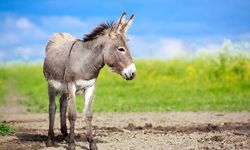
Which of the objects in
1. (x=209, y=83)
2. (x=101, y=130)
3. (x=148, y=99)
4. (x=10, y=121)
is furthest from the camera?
(x=209, y=83)

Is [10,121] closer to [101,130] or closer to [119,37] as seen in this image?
[101,130]

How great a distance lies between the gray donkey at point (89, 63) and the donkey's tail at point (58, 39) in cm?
53

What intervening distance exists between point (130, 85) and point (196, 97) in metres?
6.74

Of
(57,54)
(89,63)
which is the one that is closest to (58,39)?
(57,54)

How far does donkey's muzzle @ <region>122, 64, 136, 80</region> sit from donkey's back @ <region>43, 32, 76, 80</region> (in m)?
1.49

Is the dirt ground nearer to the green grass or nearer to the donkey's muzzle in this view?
the green grass

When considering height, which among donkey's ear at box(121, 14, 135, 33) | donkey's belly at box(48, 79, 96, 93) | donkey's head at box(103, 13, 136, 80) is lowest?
donkey's belly at box(48, 79, 96, 93)

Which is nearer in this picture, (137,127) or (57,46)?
(57,46)

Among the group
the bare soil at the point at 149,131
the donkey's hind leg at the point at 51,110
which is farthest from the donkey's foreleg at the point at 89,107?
the donkey's hind leg at the point at 51,110

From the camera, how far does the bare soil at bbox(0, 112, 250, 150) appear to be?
34.9ft

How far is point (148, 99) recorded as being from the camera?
2206 cm

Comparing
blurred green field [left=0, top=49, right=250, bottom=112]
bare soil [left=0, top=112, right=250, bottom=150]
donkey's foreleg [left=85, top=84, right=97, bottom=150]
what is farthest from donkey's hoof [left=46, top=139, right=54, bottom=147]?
blurred green field [left=0, top=49, right=250, bottom=112]

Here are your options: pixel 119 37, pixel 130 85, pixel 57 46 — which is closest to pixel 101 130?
pixel 57 46

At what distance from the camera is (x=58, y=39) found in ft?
39.5
